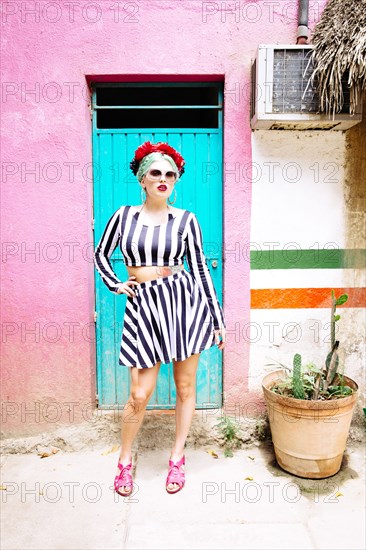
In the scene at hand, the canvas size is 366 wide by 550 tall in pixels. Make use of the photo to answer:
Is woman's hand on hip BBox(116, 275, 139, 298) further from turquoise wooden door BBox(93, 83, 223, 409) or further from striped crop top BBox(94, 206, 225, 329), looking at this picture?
turquoise wooden door BBox(93, 83, 223, 409)

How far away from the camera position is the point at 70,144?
3615mm

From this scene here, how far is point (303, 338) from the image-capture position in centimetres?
386

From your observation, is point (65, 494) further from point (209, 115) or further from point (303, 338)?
point (209, 115)

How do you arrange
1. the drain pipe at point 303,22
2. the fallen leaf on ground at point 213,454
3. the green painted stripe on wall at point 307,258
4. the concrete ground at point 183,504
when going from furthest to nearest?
the green painted stripe on wall at point 307,258
the fallen leaf on ground at point 213,454
the drain pipe at point 303,22
the concrete ground at point 183,504

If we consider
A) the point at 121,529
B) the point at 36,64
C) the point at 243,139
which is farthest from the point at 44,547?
the point at 36,64

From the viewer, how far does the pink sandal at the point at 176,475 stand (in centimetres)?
319

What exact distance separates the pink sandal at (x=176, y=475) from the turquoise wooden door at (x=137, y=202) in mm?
709

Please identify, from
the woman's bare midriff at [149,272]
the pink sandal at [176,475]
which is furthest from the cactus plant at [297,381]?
the woman's bare midriff at [149,272]

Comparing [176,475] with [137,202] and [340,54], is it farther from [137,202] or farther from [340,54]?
[340,54]

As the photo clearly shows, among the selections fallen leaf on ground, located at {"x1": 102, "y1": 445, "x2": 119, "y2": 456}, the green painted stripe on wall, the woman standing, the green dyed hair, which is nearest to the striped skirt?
the woman standing

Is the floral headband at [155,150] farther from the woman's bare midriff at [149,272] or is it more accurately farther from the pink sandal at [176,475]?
the pink sandal at [176,475]

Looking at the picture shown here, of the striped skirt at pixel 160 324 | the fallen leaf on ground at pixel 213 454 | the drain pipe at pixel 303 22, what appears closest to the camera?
the striped skirt at pixel 160 324

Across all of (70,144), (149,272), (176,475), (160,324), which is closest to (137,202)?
(70,144)

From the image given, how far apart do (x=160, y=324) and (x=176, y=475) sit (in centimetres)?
104
